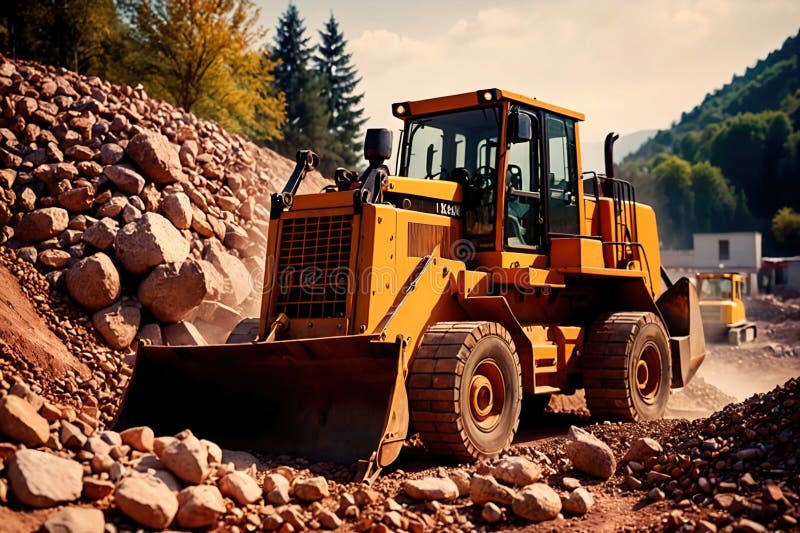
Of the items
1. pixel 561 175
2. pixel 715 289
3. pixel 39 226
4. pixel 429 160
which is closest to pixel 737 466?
pixel 561 175

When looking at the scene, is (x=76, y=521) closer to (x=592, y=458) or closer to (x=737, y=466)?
(x=592, y=458)

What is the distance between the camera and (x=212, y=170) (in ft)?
47.6

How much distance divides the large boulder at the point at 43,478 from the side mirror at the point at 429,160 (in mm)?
5303

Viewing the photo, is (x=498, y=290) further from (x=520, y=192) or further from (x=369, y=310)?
(x=369, y=310)

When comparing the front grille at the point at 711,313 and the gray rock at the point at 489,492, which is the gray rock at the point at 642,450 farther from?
the front grille at the point at 711,313

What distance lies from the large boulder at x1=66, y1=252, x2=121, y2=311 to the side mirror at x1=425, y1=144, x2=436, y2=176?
481 cm

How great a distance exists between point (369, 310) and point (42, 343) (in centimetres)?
498

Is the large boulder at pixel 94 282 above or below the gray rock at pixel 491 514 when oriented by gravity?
above

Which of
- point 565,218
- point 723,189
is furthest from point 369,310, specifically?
point 723,189

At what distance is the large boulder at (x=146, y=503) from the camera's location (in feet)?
15.7

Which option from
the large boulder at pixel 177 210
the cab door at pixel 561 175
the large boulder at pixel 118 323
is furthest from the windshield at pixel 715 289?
the large boulder at pixel 118 323

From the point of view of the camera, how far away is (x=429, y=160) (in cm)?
919

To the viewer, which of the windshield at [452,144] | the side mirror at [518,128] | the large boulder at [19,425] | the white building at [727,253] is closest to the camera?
the large boulder at [19,425]

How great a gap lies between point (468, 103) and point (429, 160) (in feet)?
2.64
